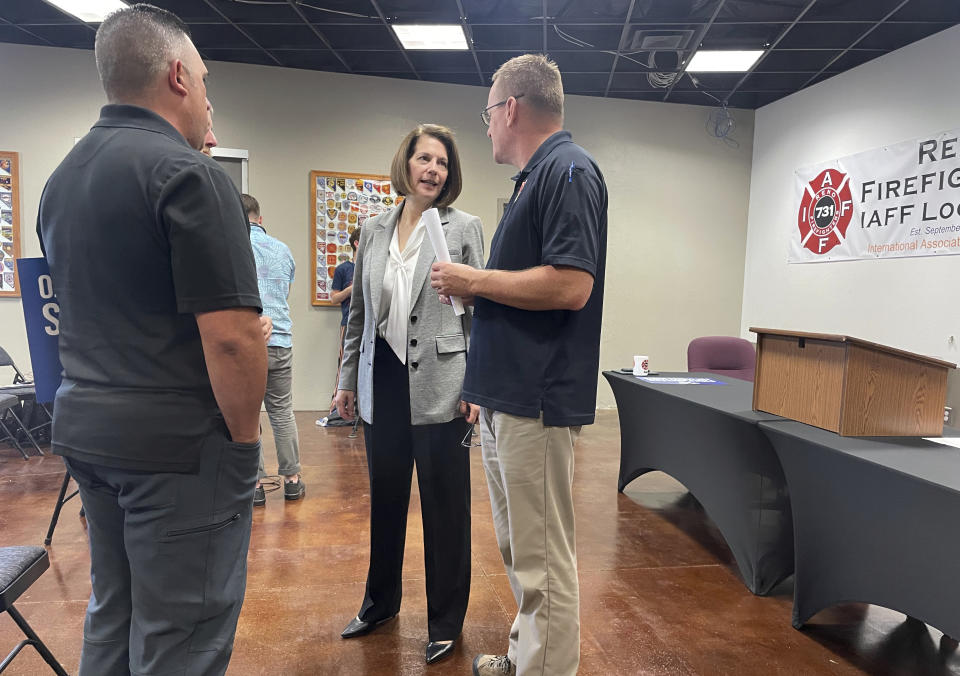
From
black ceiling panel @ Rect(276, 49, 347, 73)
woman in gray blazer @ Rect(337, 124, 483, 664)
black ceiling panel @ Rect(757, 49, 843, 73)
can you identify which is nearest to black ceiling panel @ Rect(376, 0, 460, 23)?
black ceiling panel @ Rect(276, 49, 347, 73)

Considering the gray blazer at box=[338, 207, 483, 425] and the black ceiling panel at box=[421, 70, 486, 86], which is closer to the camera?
the gray blazer at box=[338, 207, 483, 425]

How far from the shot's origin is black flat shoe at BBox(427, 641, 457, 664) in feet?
6.22

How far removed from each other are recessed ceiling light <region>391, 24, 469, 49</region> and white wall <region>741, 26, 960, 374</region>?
3.48 metres

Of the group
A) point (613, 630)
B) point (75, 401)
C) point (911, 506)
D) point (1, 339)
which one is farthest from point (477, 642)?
point (1, 339)

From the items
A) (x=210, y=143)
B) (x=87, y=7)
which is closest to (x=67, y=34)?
(x=87, y=7)

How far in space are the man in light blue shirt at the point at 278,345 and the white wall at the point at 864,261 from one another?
4.62 meters

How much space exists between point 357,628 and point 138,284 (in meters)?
1.54

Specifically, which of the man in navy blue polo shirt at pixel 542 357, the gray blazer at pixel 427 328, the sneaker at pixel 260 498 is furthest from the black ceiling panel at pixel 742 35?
the sneaker at pixel 260 498

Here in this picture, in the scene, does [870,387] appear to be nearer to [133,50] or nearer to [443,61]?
[133,50]

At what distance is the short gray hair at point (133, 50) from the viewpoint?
101 cm

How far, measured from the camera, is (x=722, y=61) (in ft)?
17.4

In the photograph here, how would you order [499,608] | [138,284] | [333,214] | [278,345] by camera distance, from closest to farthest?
[138,284] → [499,608] → [278,345] → [333,214]

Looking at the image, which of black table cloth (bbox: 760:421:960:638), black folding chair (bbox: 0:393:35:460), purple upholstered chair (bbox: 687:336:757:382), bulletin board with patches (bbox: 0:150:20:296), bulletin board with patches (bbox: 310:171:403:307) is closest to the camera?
black table cloth (bbox: 760:421:960:638)

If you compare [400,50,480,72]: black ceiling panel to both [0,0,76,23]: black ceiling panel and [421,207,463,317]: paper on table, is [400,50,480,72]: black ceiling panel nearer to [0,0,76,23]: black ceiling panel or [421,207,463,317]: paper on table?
[0,0,76,23]: black ceiling panel
